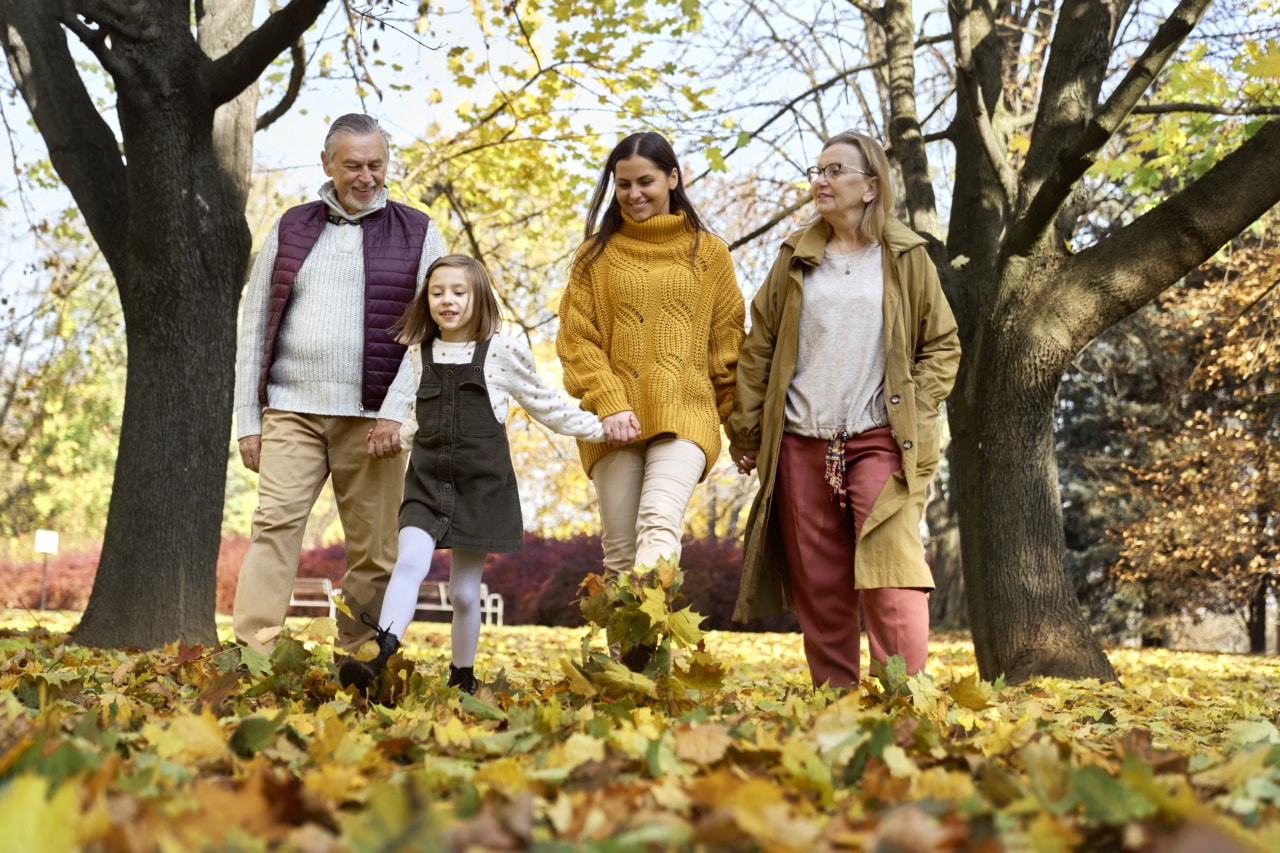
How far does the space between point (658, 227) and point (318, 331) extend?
1327mm

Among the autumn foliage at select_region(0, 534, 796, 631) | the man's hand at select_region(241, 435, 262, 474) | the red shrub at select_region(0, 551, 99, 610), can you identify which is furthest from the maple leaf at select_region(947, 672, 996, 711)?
the red shrub at select_region(0, 551, 99, 610)

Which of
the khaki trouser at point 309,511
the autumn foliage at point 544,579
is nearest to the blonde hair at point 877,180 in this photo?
the khaki trouser at point 309,511

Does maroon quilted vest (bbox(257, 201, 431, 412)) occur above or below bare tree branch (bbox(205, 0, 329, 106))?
below

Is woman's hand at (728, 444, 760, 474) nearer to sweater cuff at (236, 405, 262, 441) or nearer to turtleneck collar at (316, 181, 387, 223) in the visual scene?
turtleneck collar at (316, 181, 387, 223)

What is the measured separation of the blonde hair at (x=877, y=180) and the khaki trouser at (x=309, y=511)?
1.93 m

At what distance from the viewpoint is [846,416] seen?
406 cm

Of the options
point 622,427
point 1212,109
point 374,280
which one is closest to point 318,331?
point 374,280

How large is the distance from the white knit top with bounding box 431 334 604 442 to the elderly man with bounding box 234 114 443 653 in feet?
1.49

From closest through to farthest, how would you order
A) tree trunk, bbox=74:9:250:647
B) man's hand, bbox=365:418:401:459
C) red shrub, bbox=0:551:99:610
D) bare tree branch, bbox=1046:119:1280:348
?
man's hand, bbox=365:418:401:459, bare tree branch, bbox=1046:119:1280:348, tree trunk, bbox=74:9:250:647, red shrub, bbox=0:551:99:610

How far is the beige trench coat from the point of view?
3947 mm

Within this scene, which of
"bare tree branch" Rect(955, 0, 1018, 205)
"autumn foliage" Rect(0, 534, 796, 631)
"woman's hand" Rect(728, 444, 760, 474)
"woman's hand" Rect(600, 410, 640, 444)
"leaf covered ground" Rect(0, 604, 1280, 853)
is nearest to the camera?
"leaf covered ground" Rect(0, 604, 1280, 853)

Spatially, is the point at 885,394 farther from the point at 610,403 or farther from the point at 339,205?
the point at 339,205

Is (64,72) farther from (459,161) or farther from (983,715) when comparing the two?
(983,715)

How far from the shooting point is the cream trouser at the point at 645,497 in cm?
388
